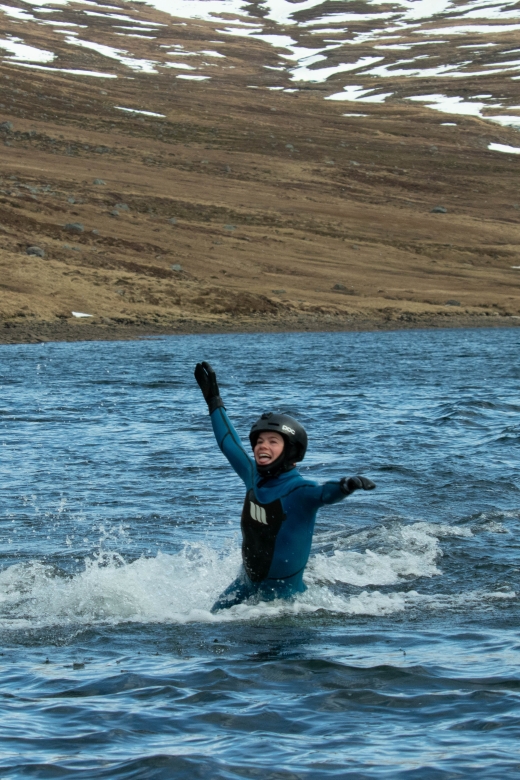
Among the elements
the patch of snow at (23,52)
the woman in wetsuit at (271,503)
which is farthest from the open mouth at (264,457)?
the patch of snow at (23,52)

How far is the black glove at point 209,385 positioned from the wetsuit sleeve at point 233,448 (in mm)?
58

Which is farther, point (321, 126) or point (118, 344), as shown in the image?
point (321, 126)

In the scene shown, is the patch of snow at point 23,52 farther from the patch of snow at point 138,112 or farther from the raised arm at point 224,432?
the raised arm at point 224,432

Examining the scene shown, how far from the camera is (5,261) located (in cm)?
5291

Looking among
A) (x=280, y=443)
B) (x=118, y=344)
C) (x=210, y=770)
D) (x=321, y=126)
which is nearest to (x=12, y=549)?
(x=280, y=443)

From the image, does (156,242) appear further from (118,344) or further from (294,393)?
(294,393)

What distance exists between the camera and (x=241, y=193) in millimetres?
77562

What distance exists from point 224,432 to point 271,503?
31.5 inches

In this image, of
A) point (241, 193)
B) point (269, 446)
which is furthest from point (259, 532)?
point (241, 193)

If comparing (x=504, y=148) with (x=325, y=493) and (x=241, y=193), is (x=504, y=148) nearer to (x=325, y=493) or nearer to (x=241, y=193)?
(x=241, y=193)

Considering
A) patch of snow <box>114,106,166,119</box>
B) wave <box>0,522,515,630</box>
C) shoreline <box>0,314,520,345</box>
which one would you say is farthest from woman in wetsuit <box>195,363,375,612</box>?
patch of snow <box>114,106,166,119</box>

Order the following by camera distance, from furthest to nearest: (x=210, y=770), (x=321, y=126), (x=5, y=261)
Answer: (x=321, y=126) → (x=5, y=261) → (x=210, y=770)

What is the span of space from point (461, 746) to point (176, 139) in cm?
8641

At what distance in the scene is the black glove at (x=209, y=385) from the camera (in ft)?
31.0
